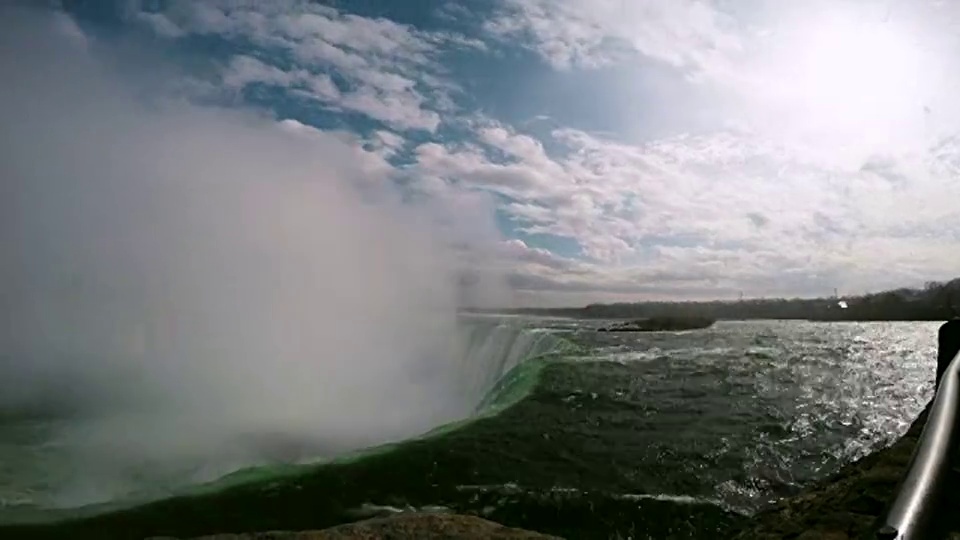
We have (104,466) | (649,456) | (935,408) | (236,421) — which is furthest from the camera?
(236,421)

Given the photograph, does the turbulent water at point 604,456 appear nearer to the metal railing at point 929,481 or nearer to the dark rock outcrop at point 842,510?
the dark rock outcrop at point 842,510

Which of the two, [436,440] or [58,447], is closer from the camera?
[436,440]

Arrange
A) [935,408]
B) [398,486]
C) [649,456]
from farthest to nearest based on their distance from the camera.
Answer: [649,456] → [398,486] → [935,408]

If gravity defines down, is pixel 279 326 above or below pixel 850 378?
above

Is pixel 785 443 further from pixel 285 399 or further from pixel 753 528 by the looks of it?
pixel 285 399

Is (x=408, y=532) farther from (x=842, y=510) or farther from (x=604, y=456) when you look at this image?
(x=604, y=456)

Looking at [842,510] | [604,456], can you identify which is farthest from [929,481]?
[604,456]

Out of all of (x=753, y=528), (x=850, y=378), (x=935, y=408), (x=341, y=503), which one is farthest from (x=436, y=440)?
(x=850, y=378)
